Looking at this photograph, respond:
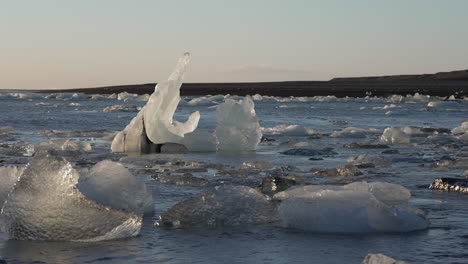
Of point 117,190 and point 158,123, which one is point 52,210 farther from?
point 158,123

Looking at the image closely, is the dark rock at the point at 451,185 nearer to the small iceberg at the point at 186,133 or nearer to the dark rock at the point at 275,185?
the dark rock at the point at 275,185

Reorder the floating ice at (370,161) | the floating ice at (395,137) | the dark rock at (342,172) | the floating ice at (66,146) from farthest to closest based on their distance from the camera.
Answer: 1. the floating ice at (395,137)
2. the floating ice at (66,146)
3. the floating ice at (370,161)
4. the dark rock at (342,172)

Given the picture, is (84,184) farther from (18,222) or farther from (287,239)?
(287,239)

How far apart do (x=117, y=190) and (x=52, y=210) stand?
785mm

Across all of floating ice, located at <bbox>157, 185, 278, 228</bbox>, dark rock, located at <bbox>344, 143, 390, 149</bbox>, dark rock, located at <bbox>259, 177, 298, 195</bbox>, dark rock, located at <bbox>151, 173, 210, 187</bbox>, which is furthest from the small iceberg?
floating ice, located at <bbox>157, 185, 278, 228</bbox>

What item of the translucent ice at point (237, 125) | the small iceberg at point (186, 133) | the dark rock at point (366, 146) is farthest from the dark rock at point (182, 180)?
the dark rock at point (366, 146)

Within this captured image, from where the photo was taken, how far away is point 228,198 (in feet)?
13.1

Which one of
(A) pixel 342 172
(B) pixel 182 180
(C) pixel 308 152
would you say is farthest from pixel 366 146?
(B) pixel 182 180

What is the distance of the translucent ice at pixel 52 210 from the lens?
355cm

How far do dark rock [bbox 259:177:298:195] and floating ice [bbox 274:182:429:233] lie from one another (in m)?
1.09

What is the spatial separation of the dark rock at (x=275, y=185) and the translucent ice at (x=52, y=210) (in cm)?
175

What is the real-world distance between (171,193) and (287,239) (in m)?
1.64

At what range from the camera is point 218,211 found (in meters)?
3.99

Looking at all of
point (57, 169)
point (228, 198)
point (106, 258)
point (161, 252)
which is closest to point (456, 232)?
point (228, 198)
